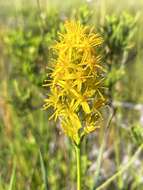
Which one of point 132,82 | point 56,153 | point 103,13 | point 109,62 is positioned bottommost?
point 56,153

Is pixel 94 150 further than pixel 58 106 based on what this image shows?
Yes

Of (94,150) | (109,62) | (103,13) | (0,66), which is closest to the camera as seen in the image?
(109,62)

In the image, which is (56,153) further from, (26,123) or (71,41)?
(71,41)

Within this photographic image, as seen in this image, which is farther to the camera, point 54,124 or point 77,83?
point 54,124

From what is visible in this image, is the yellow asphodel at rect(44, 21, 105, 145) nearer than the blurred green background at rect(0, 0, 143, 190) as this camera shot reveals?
Yes

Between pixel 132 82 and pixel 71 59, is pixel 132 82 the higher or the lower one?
the lower one

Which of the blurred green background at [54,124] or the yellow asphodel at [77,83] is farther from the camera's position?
the blurred green background at [54,124]

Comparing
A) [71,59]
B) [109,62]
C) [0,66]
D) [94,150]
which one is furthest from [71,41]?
[0,66]

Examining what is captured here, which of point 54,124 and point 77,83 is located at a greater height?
point 77,83
